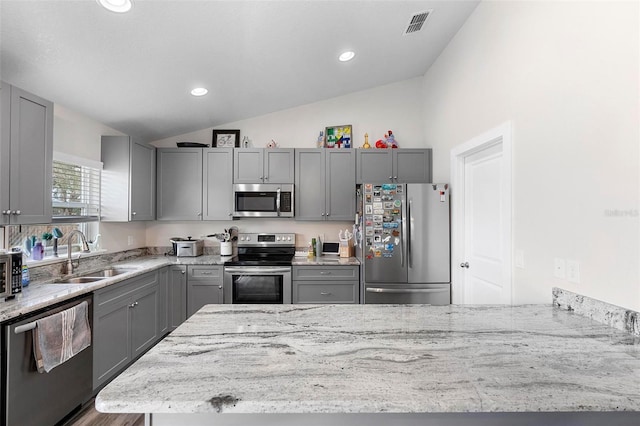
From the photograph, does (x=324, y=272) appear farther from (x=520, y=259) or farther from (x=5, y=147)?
(x=5, y=147)

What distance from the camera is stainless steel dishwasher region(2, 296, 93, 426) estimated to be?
157cm

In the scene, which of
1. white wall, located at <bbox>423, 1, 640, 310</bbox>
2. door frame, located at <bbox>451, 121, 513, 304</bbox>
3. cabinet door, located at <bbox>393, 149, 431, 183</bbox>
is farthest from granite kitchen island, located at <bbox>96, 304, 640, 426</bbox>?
cabinet door, located at <bbox>393, 149, 431, 183</bbox>

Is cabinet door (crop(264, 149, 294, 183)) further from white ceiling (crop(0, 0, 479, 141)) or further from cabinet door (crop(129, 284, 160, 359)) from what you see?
cabinet door (crop(129, 284, 160, 359))

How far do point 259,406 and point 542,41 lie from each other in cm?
227

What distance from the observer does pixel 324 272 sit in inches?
126

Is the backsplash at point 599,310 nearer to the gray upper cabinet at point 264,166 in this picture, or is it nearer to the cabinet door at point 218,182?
the gray upper cabinet at point 264,166

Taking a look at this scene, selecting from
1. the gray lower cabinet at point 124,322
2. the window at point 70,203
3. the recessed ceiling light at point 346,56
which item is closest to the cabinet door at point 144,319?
the gray lower cabinet at point 124,322

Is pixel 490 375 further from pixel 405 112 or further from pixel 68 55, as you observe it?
pixel 405 112

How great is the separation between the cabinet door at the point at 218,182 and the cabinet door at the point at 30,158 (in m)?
1.58

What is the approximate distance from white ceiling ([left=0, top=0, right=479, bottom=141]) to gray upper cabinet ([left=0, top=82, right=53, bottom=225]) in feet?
1.10

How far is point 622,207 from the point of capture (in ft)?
4.09

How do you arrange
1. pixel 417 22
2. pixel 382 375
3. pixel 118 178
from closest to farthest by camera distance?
pixel 382 375 → pixel 417 22 → pixel 118 178

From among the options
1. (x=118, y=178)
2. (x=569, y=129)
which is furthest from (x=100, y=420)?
(x=569, y=129)

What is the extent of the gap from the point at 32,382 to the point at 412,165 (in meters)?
3.66
